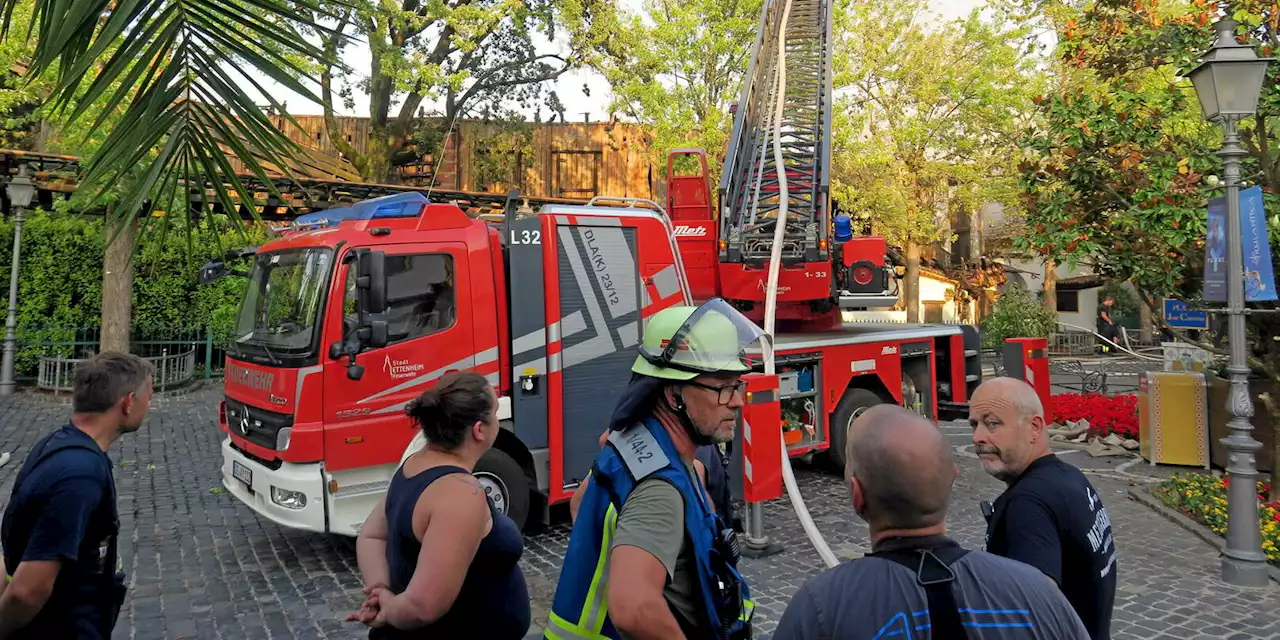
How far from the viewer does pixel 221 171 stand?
181 cm

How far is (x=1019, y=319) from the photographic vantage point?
2178 cm

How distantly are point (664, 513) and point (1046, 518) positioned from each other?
4.63 ft

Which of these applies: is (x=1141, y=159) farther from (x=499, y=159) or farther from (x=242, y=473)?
(x=499, y=159)

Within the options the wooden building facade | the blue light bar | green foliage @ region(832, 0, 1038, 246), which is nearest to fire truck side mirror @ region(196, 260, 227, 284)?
the blue light bar

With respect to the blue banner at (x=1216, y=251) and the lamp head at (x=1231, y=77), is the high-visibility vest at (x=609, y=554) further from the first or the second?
the lamp head at (x=1231, y=77)

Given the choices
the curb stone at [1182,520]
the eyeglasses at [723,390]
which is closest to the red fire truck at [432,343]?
the eyeglasses at [723,390]

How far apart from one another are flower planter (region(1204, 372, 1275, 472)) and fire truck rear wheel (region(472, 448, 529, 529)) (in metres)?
8.24

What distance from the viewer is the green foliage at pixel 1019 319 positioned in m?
21.5

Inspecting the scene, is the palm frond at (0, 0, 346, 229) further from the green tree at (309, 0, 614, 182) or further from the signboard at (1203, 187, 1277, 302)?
the green tree at (309, 0, 614, 182)

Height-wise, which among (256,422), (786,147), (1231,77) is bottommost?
(256,422)

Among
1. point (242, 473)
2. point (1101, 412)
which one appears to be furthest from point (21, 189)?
point (1101, 412)

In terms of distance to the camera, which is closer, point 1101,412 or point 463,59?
point 1101,412

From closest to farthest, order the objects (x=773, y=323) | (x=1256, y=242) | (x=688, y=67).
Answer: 1. (x=1256, y=242)
2. (x=773, y=323)
3. (x=688, y=67)

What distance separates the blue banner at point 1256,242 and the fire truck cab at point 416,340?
444 centimetres
